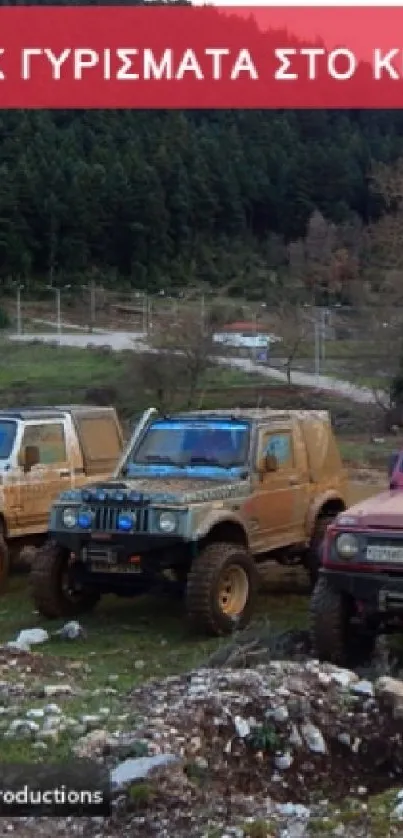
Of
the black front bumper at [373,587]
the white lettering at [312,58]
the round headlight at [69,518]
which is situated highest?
the white lettering at [312,58]

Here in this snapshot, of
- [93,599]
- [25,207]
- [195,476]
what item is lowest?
[93,599]

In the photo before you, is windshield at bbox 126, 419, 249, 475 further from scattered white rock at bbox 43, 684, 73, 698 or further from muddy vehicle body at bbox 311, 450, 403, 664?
scattered white rock at bbox 43, 684, 73, 698

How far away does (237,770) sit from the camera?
5750 millimetres

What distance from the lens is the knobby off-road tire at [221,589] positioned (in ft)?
30.1

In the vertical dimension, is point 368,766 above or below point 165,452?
below

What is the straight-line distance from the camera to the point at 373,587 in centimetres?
759

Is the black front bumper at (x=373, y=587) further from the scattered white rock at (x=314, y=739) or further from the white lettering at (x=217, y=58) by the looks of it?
the white lettering at (x=217, y=58)

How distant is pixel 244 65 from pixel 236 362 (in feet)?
81.6

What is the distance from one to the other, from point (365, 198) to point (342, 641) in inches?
3526

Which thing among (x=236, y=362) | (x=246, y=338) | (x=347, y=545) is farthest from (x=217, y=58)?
(x=246, y=338)

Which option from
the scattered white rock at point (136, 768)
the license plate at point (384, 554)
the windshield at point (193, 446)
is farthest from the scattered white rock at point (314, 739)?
the windshield at point (193, 446)

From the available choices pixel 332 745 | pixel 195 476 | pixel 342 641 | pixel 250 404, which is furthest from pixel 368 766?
pixel 250 404

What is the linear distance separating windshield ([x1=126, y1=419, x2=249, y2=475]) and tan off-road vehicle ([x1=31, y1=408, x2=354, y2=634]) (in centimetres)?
1

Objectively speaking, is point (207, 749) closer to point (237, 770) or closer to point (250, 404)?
point (237, 770)
